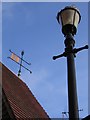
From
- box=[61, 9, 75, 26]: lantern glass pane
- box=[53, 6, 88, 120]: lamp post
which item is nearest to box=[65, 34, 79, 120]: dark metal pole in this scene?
box=[53, 6, 88, 120]: lamp post

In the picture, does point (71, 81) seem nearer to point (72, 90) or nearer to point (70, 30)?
point (72, 90)

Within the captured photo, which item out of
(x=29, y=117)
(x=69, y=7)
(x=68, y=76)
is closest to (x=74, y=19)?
(x=69, y=7)

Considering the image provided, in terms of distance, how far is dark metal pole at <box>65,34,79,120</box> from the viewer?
3391 millimetres

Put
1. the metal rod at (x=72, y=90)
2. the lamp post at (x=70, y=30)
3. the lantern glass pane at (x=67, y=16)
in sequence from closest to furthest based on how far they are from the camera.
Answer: the metal rod at (x=72, y=90)
the lamp post at (x=70, y=30)
the lantern glass pane at (x=67, y=16)

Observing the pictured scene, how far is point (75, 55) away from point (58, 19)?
0.61m

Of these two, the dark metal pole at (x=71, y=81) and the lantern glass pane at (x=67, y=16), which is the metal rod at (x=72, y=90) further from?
the lantern glass pane at (x=67, y=16)

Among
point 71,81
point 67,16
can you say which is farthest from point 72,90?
point 67,16

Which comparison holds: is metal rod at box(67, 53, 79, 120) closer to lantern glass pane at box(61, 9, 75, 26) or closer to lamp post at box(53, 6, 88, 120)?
lamp post at box(53, 6, 88, 120)

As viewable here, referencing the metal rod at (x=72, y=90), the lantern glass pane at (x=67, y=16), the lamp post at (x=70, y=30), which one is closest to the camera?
the metal rod at (x=72, y=90)

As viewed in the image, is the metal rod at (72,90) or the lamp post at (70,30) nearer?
the metal rod at (72,90)

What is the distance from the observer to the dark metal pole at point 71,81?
3.39m

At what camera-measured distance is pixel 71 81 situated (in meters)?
3.63

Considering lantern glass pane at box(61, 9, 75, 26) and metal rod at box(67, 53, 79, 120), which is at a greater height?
lantern glass pane at box(61, 9, 75, 26)

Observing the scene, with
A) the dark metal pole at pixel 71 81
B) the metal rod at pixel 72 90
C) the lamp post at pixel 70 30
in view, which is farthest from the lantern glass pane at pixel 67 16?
the metal rod at pixel 72 90
